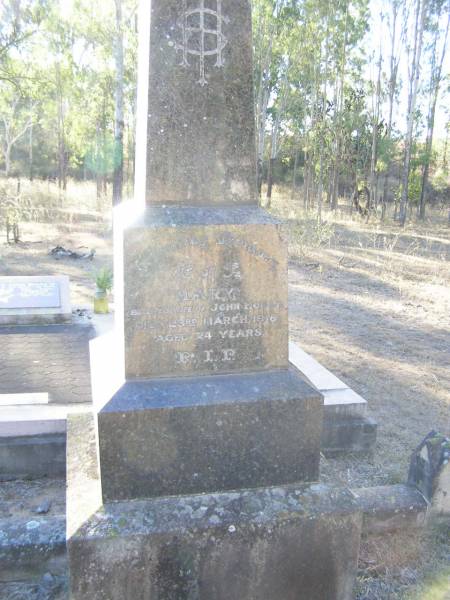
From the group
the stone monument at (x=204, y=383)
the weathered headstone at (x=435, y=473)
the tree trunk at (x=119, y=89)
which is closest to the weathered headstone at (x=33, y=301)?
the stone monument at (x=204, y=383)

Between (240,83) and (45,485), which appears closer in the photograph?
(240,83)

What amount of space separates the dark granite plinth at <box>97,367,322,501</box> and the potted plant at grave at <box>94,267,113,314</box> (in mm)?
3793

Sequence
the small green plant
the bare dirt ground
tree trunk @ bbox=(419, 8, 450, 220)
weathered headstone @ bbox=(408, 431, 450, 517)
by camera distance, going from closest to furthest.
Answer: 1. the bare dirt ground
2. weathered headstone @ bbox=(408, 431, 450, 517)
3. the small green plant
4. tree trunk @ bbox=(419, 8, 450, 220)

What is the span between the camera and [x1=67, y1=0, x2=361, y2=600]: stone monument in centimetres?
209

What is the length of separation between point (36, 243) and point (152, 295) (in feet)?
33.1

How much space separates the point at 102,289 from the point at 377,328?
3.37 meters

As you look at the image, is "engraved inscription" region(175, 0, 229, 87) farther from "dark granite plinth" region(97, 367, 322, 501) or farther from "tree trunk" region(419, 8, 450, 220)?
"tree trunk" region(419, 8, 450, 220)

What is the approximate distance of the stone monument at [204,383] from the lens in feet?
6.85

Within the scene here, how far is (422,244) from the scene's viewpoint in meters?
13.9

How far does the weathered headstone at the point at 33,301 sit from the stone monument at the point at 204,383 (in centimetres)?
358

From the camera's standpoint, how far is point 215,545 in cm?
206

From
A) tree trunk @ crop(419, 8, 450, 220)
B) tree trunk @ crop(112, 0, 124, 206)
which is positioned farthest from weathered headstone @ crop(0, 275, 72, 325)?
tree trunk @ crop(419, 8, 450, 220)

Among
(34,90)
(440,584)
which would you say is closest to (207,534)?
(440,584)

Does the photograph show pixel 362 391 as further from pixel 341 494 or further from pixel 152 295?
pixel 152 295
